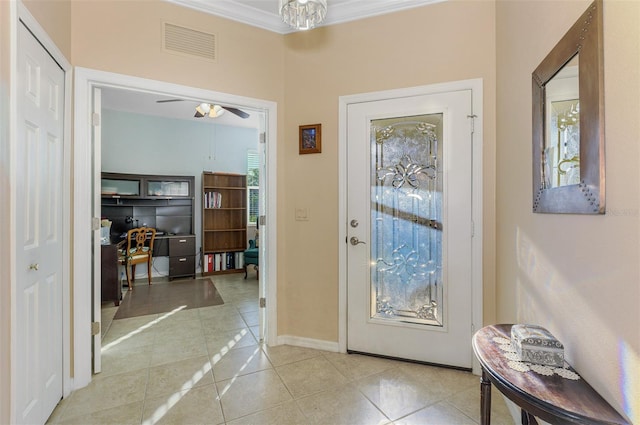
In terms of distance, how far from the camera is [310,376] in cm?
219

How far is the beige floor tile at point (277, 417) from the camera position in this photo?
1.71m

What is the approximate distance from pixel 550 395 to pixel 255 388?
1735 millimetres

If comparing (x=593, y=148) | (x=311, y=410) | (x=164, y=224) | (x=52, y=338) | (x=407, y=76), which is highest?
(x=407, y=76)

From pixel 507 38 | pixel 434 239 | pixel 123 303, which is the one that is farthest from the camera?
pixel 123 303

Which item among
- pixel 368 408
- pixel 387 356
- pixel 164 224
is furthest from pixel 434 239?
pixel 164 224

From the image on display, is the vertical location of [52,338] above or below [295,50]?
below

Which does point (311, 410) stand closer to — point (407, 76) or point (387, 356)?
point (387, 356)

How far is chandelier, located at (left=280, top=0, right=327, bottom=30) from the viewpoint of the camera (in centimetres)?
190

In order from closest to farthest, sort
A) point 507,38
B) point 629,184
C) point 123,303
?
point 629,184 < point 507,38 < point 123,303

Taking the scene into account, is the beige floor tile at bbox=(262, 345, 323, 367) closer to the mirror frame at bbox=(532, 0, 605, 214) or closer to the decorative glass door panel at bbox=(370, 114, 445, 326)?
the decorative glass door panel at bbox=(370, 114, 445, 326)

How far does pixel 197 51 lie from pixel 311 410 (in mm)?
2714

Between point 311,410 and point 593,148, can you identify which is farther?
point 311,410

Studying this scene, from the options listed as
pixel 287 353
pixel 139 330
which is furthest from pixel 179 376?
pixel 139 330

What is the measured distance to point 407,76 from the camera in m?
2.35
